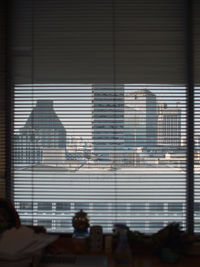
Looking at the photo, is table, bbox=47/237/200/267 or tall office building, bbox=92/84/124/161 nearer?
table, bbox=47/237/200/267

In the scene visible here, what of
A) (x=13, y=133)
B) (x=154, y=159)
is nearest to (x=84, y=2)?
(x=13, y=133)

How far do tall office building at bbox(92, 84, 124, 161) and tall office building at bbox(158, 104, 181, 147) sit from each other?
1.12ft

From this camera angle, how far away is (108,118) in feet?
6.63

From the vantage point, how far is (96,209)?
201 centimetres

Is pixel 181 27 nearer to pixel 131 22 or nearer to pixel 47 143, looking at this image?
pixel 131 22

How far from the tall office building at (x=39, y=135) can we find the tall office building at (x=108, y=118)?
0.32 meters

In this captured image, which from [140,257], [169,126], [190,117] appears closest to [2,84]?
[169,126]

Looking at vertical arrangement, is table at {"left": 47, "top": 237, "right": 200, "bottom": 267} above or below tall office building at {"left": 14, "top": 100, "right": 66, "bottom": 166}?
below

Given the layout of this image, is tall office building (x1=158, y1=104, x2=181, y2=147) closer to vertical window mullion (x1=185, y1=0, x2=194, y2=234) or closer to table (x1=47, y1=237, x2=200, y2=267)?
vertical window mullion (x1=185, y1=0, x2=194, y2=234)

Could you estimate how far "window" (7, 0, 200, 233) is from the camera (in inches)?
78.8

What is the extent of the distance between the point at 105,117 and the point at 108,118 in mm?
28

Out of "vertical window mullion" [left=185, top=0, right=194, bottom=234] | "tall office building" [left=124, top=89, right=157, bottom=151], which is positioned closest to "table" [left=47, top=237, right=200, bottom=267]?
"vertical window mullion" [left=185, top=0, right=194, bottom=234]

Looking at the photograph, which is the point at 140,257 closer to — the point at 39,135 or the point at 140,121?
the point at 140,121

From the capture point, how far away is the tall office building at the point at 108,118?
6.61ft
